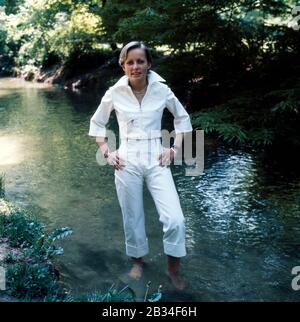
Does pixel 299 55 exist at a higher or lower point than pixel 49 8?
lower

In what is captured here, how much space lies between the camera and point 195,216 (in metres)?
5.82

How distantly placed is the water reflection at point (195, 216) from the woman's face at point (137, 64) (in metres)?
1.89

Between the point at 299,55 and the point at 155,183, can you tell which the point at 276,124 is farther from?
the point at 155,183

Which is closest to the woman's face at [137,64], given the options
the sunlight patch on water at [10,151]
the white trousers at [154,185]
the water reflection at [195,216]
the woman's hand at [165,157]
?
the white trousers at [154,185]

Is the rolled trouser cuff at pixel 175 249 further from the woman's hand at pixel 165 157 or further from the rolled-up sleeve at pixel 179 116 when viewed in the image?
the rolled-up sleeve at pixel 179 116

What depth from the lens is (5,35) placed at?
29000 millimetres

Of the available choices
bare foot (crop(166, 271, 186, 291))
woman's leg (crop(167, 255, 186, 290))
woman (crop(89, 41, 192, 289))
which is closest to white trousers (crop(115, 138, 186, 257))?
woman (crop(89, 41, 192, 289))

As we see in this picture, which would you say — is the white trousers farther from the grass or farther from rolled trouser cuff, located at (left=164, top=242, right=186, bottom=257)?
the grass

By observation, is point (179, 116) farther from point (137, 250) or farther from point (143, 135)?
point (137, 250)

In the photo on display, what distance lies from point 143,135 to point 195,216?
7.56ft

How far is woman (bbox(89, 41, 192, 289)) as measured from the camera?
3766 millimetres

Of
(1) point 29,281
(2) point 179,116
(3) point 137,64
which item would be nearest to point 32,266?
(1) point 29,281

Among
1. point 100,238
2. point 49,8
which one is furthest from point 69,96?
point 100,238

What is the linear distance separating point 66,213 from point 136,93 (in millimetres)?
2627
